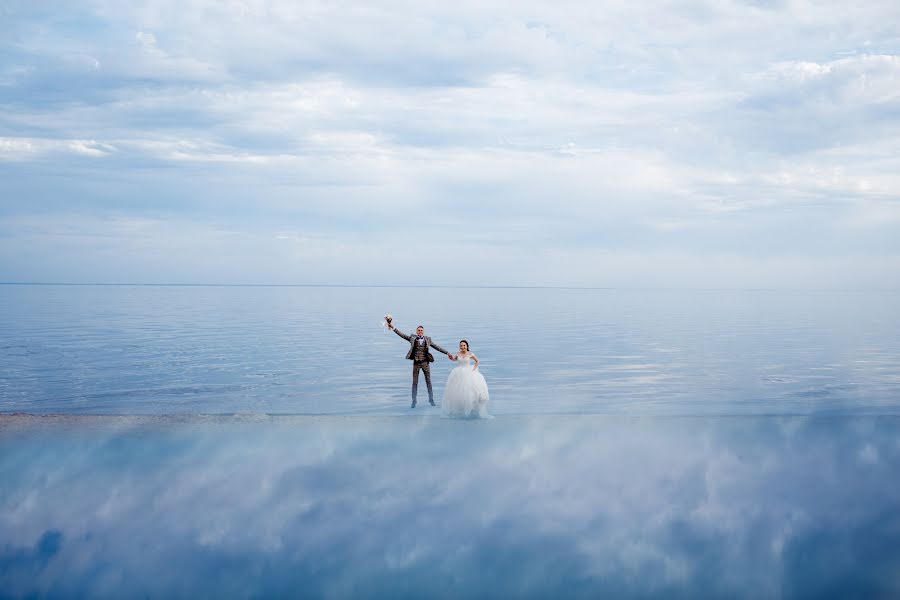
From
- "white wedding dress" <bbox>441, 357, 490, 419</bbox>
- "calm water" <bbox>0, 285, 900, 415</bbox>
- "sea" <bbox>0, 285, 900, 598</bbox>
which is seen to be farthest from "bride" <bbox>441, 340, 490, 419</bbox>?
"calm water" <bbox>0, 285, 900, 415</bbox>

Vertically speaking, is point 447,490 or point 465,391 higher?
point 465,391

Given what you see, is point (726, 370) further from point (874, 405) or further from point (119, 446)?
point (119, 446)

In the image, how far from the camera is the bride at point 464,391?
823 inches

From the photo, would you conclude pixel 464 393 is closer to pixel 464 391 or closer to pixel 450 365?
pixel 464 391

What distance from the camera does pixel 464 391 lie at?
20891mm

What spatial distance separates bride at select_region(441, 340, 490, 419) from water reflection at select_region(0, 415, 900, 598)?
1.78m

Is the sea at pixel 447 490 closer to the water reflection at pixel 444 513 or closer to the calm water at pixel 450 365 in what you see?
the water reflection at pixel 444 513

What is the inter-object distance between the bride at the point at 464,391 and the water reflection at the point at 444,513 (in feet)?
5.84

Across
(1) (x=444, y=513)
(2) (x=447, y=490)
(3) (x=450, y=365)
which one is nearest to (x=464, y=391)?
(2) (x=447, y=490)

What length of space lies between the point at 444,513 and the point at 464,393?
754 cm

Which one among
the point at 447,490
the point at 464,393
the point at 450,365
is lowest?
the point at 450,365

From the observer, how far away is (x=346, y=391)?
2792 centimetres

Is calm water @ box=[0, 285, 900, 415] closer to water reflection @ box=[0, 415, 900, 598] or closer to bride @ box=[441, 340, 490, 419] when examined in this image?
bride @ box=[441, 340, 490, 419]

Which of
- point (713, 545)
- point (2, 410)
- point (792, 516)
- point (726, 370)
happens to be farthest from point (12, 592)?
point (726, 370)
